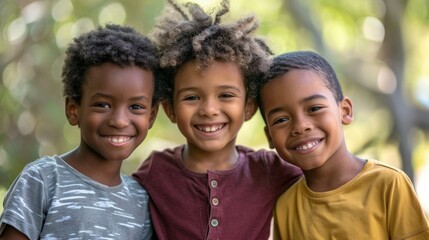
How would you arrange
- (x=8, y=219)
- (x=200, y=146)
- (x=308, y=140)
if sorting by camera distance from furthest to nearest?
1. (x=200, y=146)
2. (x=308, y=140)
3. (x=8, y=219)

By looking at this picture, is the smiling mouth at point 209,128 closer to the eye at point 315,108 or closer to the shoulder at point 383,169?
the eye at point 315,108

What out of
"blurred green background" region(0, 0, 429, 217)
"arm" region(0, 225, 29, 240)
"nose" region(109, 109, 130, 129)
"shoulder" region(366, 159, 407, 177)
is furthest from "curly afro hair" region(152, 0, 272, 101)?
"blurred green background" region(0, 0, 429, 217)

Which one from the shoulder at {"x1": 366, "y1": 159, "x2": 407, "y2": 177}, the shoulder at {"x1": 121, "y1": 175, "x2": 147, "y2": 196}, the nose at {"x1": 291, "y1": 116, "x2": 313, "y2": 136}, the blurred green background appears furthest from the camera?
the blurred green background

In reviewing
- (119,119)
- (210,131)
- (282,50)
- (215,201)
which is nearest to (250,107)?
(210,131)

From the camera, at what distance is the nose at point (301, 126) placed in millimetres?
2549

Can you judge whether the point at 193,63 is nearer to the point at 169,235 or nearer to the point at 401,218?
the point at 169,235

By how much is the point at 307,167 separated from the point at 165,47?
0.81 m

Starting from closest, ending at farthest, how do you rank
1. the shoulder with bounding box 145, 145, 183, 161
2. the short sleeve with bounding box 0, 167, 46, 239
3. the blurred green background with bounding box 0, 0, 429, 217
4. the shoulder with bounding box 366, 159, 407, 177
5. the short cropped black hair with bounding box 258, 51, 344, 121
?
1. the short sleeve with bounding box 0, 167, 46, 239
2. the shoulder with bounding box 366, 159, 407, 177
3. the short cropped black hair with bounding box 258, 51, 344, 121
4. the shoulder with bounding box 145, 145, 183, 161
5. the blurred green background with bounding box 0, 0, 429, 217

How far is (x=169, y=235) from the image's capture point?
8.91ft

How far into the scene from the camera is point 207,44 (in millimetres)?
2684

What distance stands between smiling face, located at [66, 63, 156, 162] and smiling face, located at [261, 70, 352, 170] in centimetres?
54

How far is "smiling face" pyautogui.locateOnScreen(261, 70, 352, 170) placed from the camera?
2.57 meters

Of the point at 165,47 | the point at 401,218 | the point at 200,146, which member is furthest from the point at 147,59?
the point at 401,218

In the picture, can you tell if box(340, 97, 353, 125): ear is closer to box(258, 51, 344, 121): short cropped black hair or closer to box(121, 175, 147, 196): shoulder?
box(258, 51, 344, 121): short cropped black hair
